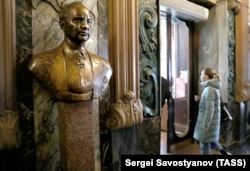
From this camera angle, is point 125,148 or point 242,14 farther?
point 242,14

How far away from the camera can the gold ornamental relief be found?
1.71 m

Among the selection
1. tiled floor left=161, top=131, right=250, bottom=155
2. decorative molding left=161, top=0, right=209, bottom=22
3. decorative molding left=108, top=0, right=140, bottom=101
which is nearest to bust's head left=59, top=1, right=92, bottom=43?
decorative molding left=108, top=0, right=140, bottom=101

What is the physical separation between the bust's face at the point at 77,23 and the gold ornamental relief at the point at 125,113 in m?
0.70

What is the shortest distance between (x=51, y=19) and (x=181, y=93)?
249 cm

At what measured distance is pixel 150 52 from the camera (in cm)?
212

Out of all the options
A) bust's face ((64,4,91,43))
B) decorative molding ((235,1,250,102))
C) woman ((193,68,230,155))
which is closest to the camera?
bust's face ((64,4,91,43))

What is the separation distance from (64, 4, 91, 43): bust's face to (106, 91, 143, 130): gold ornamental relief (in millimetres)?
695

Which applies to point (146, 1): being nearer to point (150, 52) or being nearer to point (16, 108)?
point (150, 52)

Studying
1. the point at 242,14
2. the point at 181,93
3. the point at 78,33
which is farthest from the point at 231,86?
the point at 78,33

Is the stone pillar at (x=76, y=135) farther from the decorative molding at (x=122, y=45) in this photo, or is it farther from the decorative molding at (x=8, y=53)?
the decorative molding at (x=122, y=45)

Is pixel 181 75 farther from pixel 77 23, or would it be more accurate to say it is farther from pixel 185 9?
pixel 77 23

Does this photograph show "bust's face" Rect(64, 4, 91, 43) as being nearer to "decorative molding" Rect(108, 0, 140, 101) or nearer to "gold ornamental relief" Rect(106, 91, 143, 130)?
"decorative molding" Rect(108, 0, 140, 101)

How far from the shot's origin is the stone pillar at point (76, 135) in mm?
1259

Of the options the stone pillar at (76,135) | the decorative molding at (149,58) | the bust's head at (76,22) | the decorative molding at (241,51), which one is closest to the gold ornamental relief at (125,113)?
the decorative molding at (149,58)
